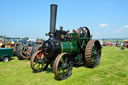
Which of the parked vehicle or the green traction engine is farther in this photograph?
the parked vehicle

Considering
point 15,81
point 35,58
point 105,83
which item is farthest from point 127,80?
point 15,81

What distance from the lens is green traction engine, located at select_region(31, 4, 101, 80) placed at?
529 cm

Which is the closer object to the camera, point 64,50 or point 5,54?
point 64,50

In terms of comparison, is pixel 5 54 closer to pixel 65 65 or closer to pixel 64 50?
pixel 64 50

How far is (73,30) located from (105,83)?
3301 millimetres

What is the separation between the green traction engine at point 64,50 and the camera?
5.29 metres

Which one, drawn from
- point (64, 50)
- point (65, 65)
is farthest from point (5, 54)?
point (65, 65)

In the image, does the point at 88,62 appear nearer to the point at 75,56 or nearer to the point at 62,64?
the point at 75,56

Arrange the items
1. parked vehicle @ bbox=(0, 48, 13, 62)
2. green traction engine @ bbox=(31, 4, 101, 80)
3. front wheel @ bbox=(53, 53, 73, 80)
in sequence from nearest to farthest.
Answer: front wheel @ bbox=(53, 53, 73, 80), green traction engine @ bbox=(31, 4, 101, 80), parked vehicle @ bbox=(0, 48, 13, 62)

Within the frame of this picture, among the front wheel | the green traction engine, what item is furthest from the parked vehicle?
the front wheel

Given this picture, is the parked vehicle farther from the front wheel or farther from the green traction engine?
the front wheel

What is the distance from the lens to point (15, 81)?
4.82 metres

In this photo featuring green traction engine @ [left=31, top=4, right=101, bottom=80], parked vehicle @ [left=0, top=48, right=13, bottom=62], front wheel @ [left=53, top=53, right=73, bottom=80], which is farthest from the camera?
parked vehicle @ [left=0, top=48, right=13, bottom=62]

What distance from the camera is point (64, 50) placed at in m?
5.72
